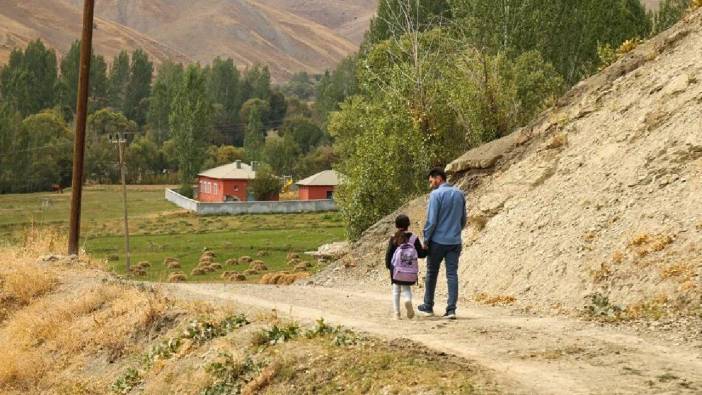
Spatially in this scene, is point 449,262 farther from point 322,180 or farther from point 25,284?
point 322,180

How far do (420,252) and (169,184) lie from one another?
126526 millimetres

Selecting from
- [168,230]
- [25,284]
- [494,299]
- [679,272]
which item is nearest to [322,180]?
[168,230]

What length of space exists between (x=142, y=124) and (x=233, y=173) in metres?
78.9

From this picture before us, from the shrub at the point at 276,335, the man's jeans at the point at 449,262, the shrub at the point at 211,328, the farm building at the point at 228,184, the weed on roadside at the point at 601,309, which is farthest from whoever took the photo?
the farm building at the point at 228,184

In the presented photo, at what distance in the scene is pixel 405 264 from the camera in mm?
13555

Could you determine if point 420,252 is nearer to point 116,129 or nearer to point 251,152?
point 251,152

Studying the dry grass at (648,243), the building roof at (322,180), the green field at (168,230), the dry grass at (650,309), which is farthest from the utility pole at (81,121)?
the building roof at (322,180)

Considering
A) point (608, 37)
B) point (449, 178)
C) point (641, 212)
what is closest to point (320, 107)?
point (608, 37)

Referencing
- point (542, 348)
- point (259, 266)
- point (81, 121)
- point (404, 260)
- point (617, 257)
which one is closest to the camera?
point (542, 348)

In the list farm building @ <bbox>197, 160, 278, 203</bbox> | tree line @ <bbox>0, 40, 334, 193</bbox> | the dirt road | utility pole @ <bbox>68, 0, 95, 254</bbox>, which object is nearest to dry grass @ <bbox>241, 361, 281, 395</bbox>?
the dirt road

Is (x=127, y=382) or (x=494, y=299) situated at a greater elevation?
(x=494, y=299)

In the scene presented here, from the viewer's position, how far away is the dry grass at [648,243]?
1486 cm

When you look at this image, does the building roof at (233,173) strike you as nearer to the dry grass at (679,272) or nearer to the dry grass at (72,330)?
the dry grass at (72,330)

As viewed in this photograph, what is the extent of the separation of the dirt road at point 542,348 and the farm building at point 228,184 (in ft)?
312
